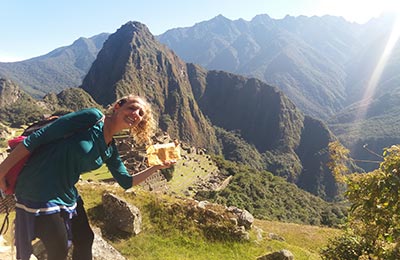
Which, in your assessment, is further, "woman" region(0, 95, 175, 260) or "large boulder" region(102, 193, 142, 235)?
"large boulder" region(102, 193, 142, 235)

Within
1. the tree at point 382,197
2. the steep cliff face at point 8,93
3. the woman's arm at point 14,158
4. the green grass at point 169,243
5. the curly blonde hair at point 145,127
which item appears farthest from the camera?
the steep cliff face at point 8,93

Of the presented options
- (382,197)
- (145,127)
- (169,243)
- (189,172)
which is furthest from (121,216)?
(189,172)

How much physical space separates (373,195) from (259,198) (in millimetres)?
78369

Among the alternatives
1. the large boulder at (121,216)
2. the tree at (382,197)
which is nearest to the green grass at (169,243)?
the large boulder at (121,216)

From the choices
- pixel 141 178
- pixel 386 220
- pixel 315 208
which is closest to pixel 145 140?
pixel 141 178

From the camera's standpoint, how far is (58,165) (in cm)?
340

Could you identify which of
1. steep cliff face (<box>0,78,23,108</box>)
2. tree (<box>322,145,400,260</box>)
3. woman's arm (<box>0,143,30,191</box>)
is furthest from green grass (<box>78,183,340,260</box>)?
steep cliff face (<box>0,78,23,108</box>)

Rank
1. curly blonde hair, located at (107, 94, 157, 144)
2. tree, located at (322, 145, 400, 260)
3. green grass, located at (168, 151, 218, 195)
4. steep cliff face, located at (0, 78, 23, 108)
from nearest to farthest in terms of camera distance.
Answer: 1. tree, located at (322, 145, 400, 260)
2. curly blonde hair, located at (107, 94, 157, 144)
3. green grass, located at (168, 151, 218, 195)
4. steep cliff face, located at (0, 78, 23, 108)

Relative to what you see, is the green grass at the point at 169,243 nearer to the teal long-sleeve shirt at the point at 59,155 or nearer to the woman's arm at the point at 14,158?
the teal long-sleeve shirt at the point at 59,155

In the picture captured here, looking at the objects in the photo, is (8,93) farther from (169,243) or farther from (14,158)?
(14,158)

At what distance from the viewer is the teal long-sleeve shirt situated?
333cm

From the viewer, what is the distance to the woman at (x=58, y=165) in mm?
3346

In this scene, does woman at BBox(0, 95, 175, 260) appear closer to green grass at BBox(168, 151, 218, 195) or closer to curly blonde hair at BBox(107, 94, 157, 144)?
curly blonde hair at BBox(107, 94, 157, 144)

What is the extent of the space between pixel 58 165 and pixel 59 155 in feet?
0.35
